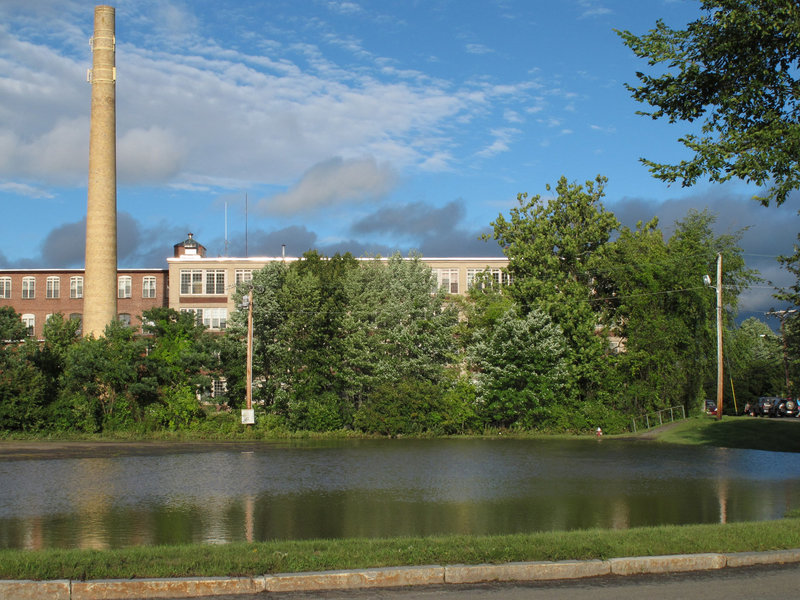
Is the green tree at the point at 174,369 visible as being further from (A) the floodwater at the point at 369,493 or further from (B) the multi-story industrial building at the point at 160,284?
(B) the multi-story industrial building at the point at 160,284

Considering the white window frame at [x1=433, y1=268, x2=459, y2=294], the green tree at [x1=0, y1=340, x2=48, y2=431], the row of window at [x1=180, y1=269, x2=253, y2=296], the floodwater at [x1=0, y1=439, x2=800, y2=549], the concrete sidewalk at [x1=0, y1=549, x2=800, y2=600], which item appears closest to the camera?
the concrete sidewalk at [x1=0, y1=549, x2=800, y2=600]

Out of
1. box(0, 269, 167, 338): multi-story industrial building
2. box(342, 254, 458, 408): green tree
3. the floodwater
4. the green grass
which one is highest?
box(0, 269, 167, 338): multi-story industrial building

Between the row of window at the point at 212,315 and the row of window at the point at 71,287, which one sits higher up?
the row of window at the point at 71,287

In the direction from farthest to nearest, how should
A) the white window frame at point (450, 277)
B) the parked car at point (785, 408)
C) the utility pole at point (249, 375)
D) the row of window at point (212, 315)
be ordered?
the white window frame at point (450, 277) < the row of window at point (212, 315) < the parked car at point (785, 408) < the utility pole at point (249, 375)

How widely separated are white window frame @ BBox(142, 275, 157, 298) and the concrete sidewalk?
74.2 meters

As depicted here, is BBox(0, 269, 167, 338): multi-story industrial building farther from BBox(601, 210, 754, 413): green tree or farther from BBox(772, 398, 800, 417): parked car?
BBox(772, 398, 800, 417): parked car

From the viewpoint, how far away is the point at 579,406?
52.6 m

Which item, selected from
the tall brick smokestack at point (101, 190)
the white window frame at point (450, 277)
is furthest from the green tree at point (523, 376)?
the tall brick smokestack at point (101, 190)

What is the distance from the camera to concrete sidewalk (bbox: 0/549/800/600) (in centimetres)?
943

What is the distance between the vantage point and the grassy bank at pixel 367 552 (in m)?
10.1

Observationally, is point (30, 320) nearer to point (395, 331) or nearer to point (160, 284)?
point (160, 284)

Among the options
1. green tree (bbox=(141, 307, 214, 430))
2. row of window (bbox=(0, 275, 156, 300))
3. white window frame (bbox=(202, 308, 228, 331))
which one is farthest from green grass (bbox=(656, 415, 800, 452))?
row of window (bbox=(0, 275, 156, 300))

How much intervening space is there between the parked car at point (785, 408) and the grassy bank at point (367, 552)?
60.1m

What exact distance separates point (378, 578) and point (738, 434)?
125 feet
